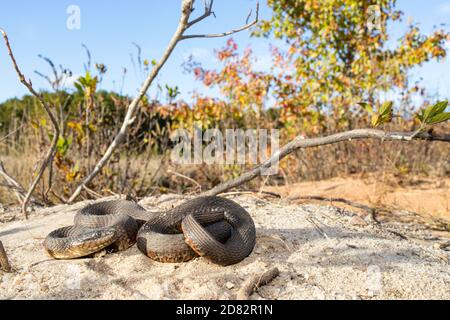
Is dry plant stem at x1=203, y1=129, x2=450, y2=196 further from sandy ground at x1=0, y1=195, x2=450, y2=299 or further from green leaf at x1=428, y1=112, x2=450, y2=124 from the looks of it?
sandy ground at x1=0, y1=195, x2=450, y2=299

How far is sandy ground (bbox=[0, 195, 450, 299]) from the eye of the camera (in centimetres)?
264

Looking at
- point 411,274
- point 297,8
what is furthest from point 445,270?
point 297,8

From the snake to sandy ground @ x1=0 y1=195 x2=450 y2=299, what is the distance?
0.08 m

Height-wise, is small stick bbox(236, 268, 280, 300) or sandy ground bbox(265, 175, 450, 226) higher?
small stick bbox(236, 268, 280, 300)

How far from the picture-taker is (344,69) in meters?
11.1

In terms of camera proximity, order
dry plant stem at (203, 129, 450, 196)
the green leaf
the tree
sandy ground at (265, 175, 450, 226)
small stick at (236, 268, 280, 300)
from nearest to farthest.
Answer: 1. small stick at (236, 268, 280, 300)
2. the green leaf
3. dry plant stem at (203, 129, 450, 196)
4. sandy ground at (265, 175, 450, 226)
5. the tree

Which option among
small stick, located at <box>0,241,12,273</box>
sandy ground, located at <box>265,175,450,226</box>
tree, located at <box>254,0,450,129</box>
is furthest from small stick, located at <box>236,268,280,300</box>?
tree, located at <box>254,0,450,129</box>

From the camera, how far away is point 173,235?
3.05 meters

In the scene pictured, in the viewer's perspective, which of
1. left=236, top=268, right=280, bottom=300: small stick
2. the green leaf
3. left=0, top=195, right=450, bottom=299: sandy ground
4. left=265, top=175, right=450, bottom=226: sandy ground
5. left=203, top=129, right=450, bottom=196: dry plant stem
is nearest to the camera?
left=236, top=268, right=280, bottom=300: small stick

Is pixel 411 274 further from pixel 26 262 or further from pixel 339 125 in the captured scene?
pixel 339 125

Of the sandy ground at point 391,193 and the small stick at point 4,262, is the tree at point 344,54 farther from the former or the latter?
the small stick at point 4,262

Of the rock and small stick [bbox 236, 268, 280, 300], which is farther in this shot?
the rock

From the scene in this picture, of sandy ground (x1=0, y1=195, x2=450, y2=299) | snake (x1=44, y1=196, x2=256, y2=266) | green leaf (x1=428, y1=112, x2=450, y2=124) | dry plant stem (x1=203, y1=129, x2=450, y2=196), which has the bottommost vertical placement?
sandy ground (x1=0, y1=195, x2=450, y2=299)

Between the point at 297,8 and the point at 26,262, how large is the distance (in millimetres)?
10522
